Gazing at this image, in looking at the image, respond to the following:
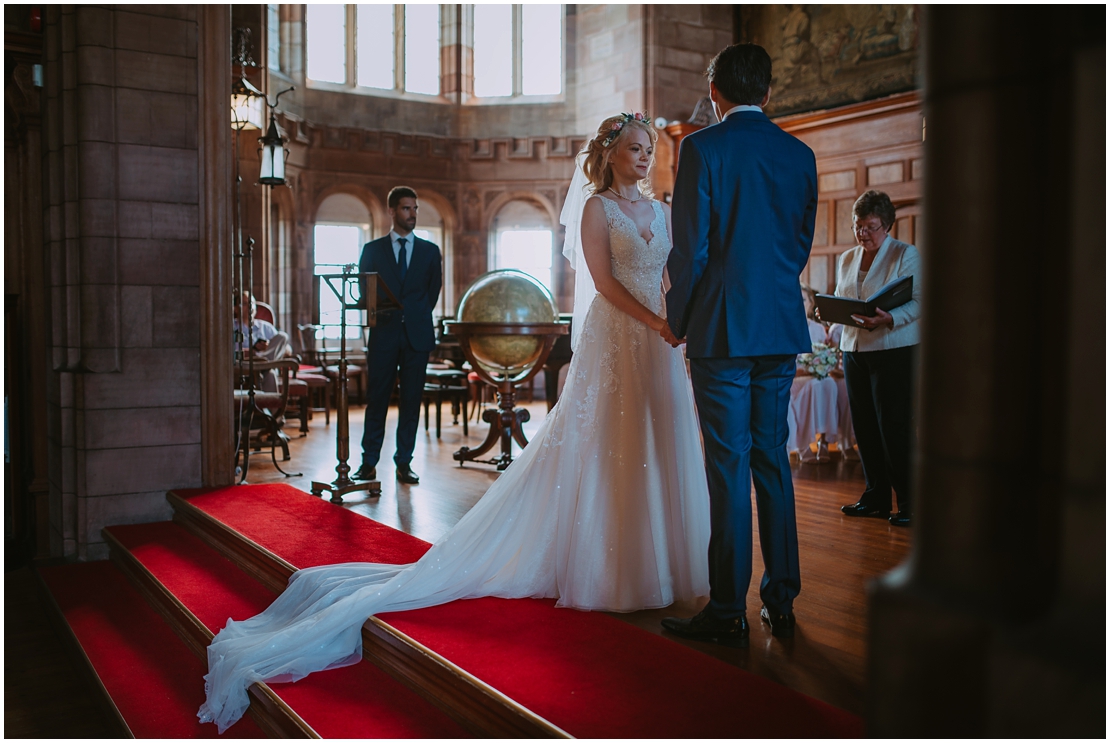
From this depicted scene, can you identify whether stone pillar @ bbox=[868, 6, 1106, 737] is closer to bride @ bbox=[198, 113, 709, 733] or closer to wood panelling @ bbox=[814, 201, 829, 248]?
bride @ bbox=[198, 113, 709, 733]

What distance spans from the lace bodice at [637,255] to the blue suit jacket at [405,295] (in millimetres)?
2599

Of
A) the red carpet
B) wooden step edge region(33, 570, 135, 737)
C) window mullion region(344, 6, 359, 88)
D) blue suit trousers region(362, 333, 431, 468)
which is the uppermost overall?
window mullion region(344, 6, 359, 88)

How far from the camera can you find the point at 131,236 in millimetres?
4965

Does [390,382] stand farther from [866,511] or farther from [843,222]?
[843,222]

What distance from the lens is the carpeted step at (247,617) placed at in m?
2.46

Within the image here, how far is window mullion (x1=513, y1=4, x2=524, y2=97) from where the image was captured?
13422 mm

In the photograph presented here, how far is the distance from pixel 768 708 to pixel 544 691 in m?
0.57

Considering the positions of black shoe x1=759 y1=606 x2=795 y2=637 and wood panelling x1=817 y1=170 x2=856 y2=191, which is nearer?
black shoe x1=759 y1=606 x2=795 y2=637

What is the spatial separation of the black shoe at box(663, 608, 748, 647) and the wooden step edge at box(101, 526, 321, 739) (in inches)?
44.4

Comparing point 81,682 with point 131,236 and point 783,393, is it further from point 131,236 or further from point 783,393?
point 783,393

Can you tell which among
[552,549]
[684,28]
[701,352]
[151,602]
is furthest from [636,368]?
[684,28]

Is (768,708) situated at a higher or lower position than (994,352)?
lower

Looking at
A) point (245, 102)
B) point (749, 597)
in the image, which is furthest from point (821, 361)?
point (245, 102)

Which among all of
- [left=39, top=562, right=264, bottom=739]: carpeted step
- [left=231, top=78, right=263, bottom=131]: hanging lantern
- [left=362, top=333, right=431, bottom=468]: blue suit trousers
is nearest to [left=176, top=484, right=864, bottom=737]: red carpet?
[left=39, top=562, right=264, bottom=739]: carpeted step
